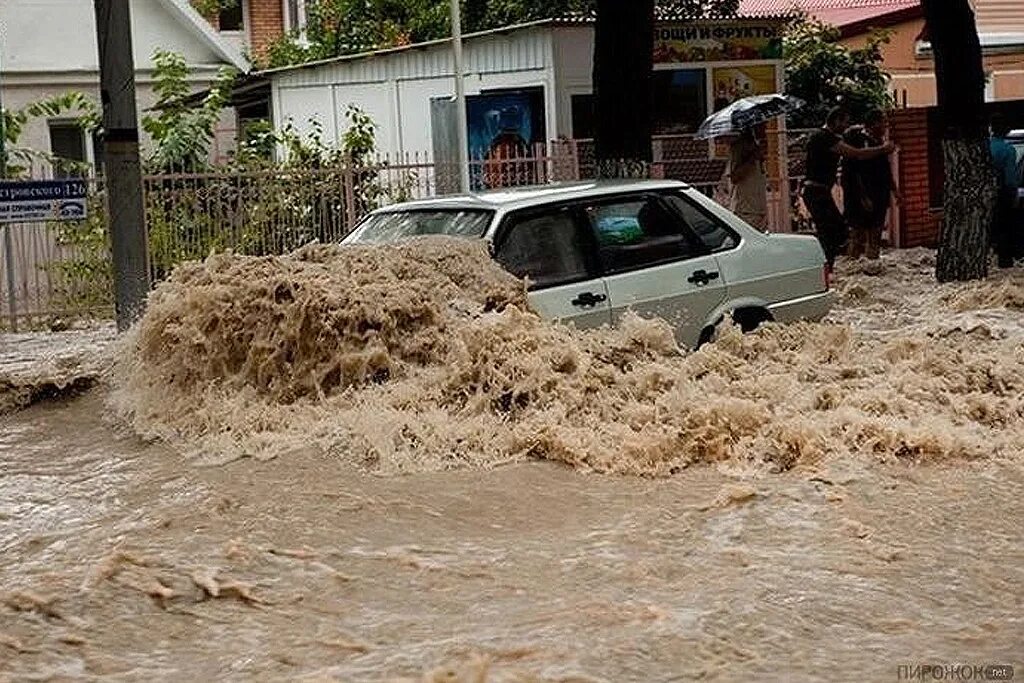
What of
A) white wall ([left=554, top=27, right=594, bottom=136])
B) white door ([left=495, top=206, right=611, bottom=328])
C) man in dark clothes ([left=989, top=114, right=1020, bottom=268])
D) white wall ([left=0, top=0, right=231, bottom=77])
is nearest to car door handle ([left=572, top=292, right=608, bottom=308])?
white door ([left=495, top=206, right=611, bottom=328])

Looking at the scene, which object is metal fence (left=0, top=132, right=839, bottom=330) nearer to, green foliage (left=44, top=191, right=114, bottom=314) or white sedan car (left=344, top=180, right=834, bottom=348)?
green foliage (left=44, top=191, right=114, bottom=314)

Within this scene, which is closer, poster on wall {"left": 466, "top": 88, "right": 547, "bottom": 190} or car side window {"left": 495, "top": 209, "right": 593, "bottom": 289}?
car side window {"left": 495, "top": 209, "right": 593, "bottom": 289}

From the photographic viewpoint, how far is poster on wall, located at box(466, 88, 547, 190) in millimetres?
21672

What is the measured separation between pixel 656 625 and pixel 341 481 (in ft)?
9.74

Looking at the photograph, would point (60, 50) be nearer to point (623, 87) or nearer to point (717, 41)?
point (717, 41)

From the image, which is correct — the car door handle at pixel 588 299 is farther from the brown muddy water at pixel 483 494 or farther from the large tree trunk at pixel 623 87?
the large tree trunk at pixel 623 87

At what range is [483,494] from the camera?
9.09 meters

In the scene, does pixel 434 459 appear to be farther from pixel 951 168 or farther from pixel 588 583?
Answer: pixel 951 168

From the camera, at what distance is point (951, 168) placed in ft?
58.7

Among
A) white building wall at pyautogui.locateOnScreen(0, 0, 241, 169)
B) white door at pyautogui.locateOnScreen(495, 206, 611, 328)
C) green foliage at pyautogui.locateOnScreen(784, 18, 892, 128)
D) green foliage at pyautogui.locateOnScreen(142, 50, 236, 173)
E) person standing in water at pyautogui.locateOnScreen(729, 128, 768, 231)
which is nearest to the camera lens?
white door at pyautogui.locateOnScreen(495, 206, 611, 328)

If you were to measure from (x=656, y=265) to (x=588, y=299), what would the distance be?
0.65 m

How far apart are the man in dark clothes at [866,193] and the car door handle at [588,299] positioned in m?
9.49

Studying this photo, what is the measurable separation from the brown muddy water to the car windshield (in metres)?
0.26

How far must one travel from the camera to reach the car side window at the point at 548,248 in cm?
1079
